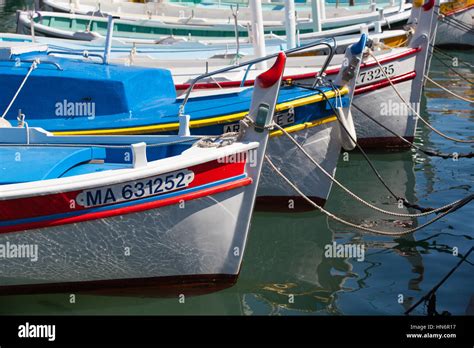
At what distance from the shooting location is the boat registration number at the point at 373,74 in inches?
578

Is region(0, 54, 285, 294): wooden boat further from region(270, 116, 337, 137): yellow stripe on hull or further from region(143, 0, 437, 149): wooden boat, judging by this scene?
region(143, 0, 437, 149): wooden boat

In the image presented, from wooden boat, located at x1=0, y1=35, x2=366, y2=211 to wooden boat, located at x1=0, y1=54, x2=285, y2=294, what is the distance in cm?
192

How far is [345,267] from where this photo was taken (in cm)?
1027

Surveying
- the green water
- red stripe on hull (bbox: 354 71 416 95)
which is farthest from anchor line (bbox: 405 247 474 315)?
red stripe on hull (bbox: 354 71 416 95)

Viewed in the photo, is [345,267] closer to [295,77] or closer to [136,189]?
[136,189]

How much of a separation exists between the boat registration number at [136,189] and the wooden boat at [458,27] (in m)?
18.8

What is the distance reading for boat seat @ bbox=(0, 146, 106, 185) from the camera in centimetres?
871

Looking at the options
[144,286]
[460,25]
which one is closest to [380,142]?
[144,286]

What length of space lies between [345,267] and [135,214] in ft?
8.89

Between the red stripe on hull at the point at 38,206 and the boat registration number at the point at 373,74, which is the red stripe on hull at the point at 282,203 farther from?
the boat registration number at the point at 373,74

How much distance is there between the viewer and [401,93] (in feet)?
49.3
